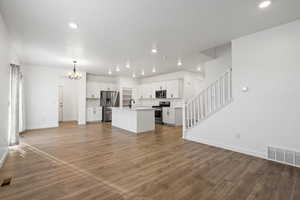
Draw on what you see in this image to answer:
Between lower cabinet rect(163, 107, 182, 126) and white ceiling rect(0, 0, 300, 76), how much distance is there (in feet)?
11.7

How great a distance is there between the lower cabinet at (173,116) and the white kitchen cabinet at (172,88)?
739 mm

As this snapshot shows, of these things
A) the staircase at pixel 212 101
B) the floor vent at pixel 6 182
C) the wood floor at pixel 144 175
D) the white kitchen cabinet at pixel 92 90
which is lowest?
the wood floor at pixel 144 175

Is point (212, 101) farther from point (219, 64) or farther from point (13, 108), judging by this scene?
point (13, 108)

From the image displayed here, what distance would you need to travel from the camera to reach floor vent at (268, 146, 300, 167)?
265cm

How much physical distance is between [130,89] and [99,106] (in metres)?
2.26

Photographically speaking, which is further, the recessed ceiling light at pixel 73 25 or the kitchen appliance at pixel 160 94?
the kitchen appliance at pixel 160 94

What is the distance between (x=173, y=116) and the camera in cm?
712

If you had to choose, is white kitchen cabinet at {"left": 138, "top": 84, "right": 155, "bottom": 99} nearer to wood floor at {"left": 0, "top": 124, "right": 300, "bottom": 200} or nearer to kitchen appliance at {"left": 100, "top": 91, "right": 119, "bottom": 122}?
kitchen appliance at {"left": 100, "top": 91, "right": 119, "bottom": 122}

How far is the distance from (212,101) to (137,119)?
108 inches

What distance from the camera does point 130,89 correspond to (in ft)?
30.7

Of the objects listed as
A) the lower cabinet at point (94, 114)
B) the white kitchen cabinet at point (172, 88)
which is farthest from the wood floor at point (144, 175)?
the lower cabinet at point (94, 114)

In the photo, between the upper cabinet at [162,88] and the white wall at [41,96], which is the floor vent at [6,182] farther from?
the upper cabinet at [162,88]

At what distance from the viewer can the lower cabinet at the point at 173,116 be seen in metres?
7.07

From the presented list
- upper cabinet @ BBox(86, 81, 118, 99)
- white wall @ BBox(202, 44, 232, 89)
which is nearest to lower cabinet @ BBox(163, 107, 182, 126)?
white wall @ BBox(202, 44, 232, 89)
